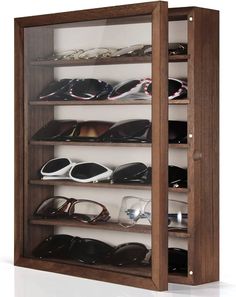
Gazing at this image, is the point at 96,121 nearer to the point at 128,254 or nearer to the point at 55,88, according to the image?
the point at 55,88

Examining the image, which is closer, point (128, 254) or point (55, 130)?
point (128, 254)

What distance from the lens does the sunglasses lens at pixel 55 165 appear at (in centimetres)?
658

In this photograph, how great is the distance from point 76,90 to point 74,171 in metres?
0.59

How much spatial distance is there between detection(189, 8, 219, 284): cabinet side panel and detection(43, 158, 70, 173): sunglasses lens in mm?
1038

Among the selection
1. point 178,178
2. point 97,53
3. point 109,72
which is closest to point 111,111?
point 109,72

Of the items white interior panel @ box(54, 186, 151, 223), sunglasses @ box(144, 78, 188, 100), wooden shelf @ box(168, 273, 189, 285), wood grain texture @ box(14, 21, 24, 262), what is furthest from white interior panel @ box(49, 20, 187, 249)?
wood grain texture @ box(14, 21, 24, 262)

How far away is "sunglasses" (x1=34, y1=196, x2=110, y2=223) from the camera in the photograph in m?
6.37

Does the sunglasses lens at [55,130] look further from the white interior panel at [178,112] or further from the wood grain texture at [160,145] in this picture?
the wood grain texture at [160,145]

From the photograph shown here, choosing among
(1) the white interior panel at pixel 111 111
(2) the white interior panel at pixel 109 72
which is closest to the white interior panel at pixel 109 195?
(1) the white interior panel at pixel 111 111

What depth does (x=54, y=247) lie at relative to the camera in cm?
665

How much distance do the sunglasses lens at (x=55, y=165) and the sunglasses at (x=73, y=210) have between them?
211mm
